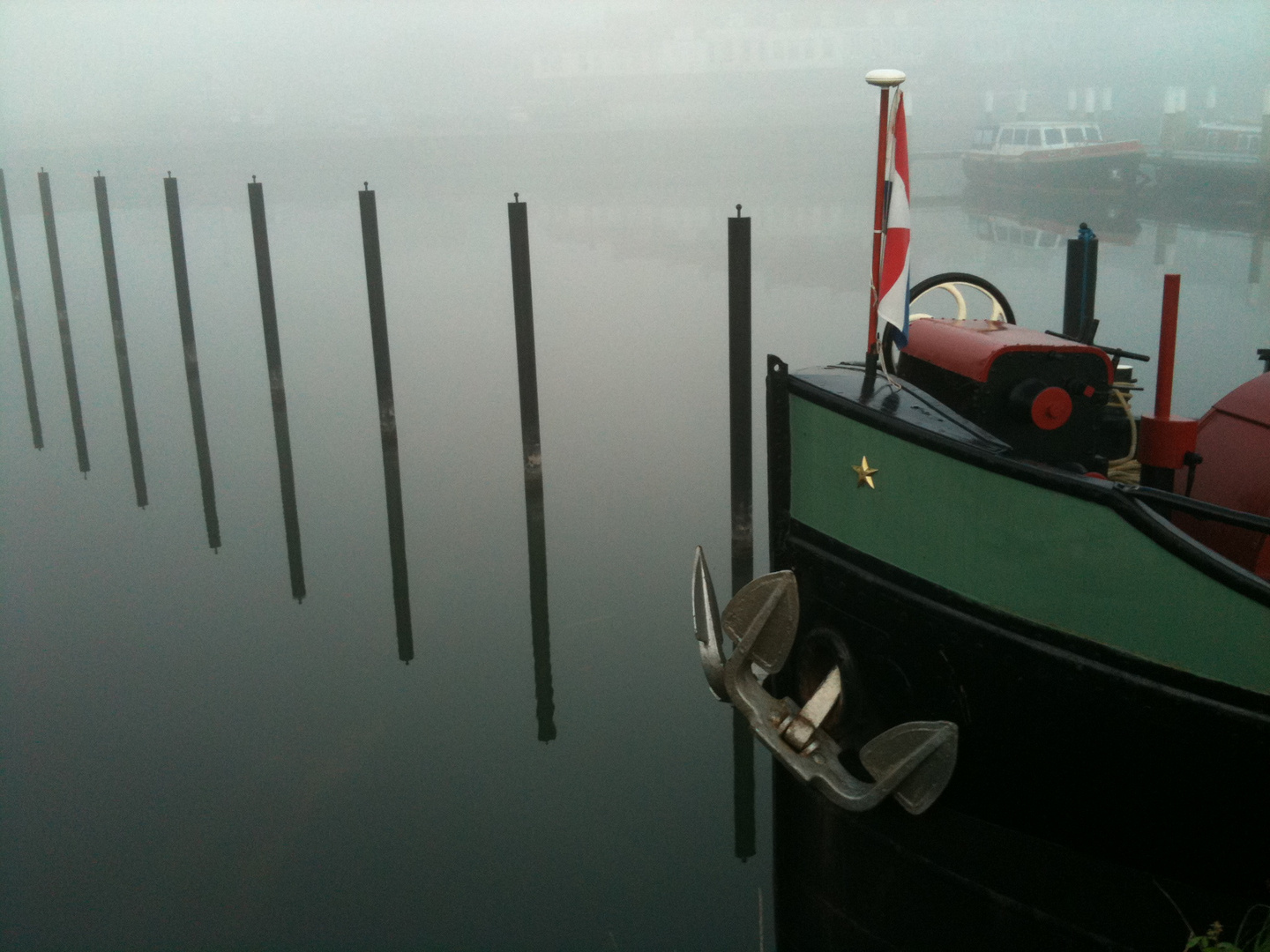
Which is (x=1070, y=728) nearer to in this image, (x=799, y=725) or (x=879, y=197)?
(x=799, y=725)

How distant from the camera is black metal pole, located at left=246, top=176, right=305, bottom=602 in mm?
12555

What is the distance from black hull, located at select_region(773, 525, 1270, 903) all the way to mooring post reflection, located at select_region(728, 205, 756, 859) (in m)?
2.67

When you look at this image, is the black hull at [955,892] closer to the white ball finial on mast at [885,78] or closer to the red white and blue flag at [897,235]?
the red white and blue flag at [897,235]

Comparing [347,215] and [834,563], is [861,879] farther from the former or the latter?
[347,215]

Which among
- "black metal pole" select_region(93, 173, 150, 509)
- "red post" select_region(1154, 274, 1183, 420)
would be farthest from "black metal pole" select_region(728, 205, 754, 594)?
"black metal pole" select_region(93, 173, 150, 509)

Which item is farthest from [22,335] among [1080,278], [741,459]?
[1080,278]

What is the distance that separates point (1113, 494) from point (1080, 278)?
5.01 m

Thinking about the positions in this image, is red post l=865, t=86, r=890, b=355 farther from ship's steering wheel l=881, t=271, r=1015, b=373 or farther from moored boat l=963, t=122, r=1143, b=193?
moored boat l=963, t=122, r=1143, b=193

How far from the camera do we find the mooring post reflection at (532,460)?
946 cm

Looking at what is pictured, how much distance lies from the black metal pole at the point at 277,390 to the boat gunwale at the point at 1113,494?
8.61 m

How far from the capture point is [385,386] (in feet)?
41.4

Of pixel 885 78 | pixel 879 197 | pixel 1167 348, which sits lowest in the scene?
pixel 1167 348

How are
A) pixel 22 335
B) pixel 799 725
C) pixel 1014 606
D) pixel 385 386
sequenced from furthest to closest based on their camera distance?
pixel 22 335 → pixel 385 386 → pixel 799 725 → pixel 1014 606

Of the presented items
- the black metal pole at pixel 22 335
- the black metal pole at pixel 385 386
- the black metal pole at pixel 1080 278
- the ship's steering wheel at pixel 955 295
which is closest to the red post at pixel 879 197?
the ship's steering wheel at pixel 955 295
